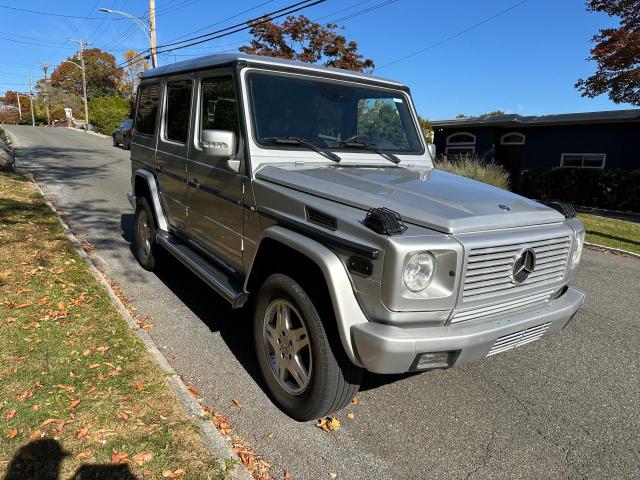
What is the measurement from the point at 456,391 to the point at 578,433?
78cm

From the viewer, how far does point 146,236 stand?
18.8ft

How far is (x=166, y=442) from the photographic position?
266 centimetres

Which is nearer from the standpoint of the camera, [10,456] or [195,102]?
[10,456]

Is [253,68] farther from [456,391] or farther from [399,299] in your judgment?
[456,391]

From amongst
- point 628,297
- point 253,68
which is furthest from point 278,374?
point 628,297

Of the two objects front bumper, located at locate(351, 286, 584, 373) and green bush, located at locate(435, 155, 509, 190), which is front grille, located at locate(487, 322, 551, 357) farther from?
green bush, located at locate(435, 155, 509, 190)

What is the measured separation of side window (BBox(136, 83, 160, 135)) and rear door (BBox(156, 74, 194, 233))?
297 millimetres

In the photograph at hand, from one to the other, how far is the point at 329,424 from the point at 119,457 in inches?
48.0

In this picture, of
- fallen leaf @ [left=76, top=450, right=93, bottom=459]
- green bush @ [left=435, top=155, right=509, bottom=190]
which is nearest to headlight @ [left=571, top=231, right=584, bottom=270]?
fallen leaf @ [left=76, top=450, right=93, bottom=459]

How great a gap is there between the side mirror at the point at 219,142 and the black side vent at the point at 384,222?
51.3 inches

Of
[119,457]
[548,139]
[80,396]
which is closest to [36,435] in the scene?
[80,396]

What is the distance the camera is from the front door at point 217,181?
3.54m

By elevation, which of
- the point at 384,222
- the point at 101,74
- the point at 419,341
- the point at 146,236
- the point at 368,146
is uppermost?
the point at 101,74

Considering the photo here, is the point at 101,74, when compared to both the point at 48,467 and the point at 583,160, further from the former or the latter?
the point at 48,467
